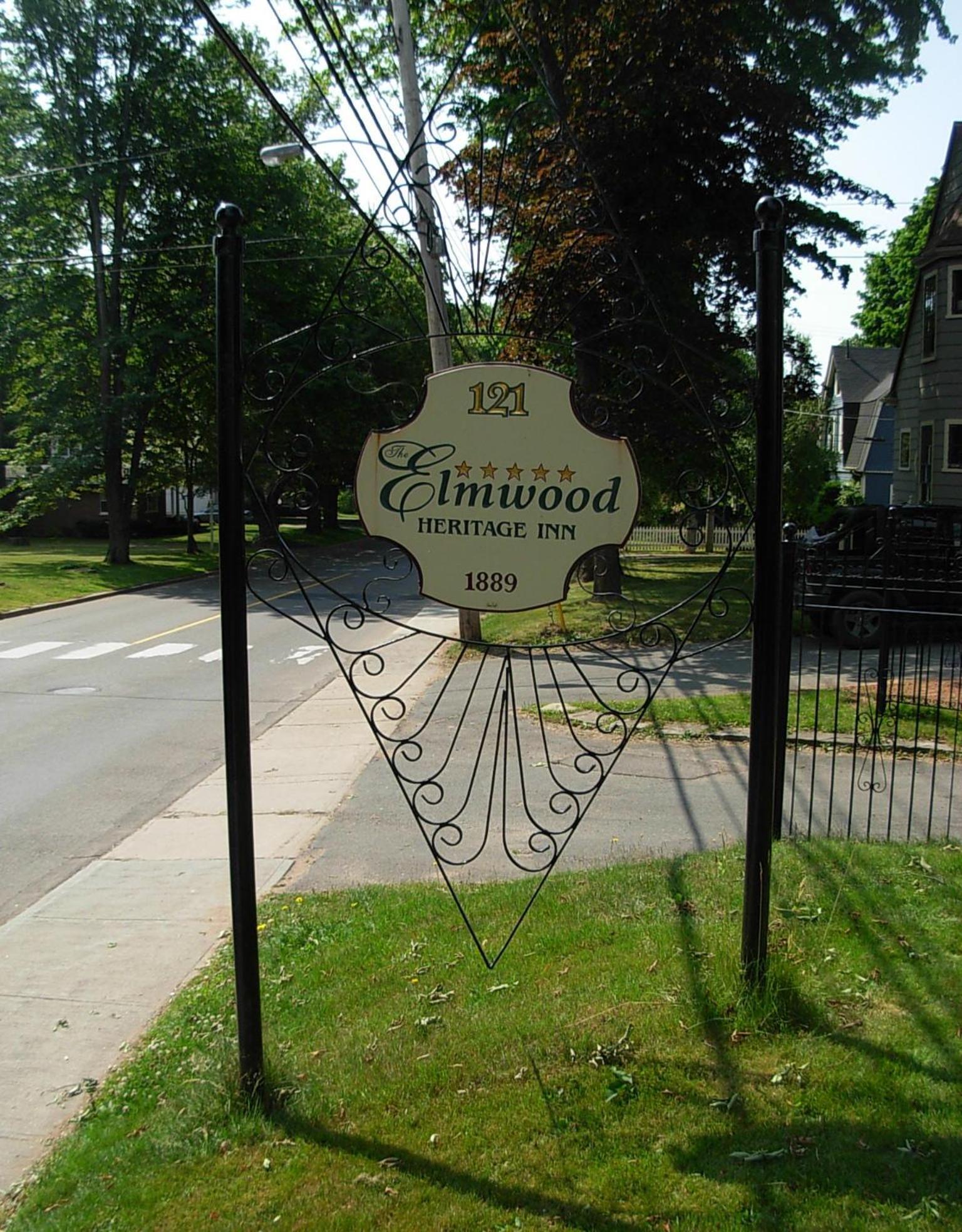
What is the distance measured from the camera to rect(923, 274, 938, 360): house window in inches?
1005

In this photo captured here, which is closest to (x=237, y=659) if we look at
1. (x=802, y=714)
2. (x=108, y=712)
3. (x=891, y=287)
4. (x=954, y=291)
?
(x=802, y=714)

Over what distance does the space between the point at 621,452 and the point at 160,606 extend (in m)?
21.3

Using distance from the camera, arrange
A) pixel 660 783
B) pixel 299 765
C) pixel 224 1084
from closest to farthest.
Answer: pixel 224 1084 → pixel 660 783 → pixel 299 765

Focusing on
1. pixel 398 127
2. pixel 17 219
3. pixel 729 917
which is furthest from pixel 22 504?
pixel 729 917

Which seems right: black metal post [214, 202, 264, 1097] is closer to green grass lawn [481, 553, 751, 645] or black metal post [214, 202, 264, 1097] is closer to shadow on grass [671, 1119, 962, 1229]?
shadow on grass [671, 1119, 962, 1229]

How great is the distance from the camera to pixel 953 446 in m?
25.1

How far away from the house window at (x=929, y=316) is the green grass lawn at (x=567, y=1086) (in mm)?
23185

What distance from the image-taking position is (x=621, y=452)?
13.5ft

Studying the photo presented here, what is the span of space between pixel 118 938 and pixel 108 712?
6.99 metres

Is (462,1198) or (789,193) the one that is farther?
(789,193)

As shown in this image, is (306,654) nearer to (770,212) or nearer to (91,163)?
(770,212)

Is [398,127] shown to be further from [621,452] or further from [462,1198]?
[462,1198]

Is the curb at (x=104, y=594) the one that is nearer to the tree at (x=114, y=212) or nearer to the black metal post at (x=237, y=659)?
the tree at (x=114, y=212)

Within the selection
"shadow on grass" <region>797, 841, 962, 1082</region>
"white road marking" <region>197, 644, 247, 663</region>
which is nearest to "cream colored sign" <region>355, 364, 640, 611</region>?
"shadow on grass" <region>797, 841, 962, 1082</region>
